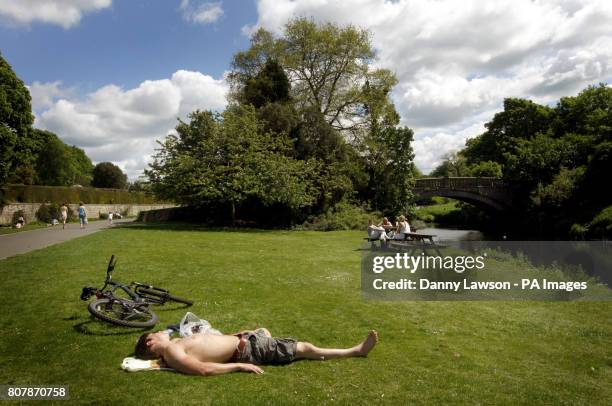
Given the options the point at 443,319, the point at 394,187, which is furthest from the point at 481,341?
the point at 394,187

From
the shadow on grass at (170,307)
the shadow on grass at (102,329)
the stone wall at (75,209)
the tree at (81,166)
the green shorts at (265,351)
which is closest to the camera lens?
the green shorts at (265,351)

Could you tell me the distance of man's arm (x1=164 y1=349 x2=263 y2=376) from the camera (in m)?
5.27

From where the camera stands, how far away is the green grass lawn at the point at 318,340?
501cm

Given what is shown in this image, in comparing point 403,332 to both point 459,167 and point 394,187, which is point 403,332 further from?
point 459,167

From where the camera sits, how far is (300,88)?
42000 mm

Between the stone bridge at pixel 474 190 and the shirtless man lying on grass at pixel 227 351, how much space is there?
41.3 m

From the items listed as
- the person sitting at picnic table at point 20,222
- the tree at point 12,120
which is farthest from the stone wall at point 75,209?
the tree at point 12,120

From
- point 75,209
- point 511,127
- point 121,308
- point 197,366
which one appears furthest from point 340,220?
point 511,127

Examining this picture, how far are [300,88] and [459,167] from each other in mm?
61368

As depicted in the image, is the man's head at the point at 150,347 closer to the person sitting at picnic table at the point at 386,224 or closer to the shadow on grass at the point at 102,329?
the shadow on grass at the point at 102,329

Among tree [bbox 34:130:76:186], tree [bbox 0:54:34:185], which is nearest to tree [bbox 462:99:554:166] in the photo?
tree [bbox 0:54:34:185]

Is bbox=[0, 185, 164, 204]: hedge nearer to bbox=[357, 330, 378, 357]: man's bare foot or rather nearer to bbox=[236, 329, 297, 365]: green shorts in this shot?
bbox=[236, 329, 297, 365]: green shorts

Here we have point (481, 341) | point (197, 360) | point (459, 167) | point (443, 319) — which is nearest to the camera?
point (197, 360)

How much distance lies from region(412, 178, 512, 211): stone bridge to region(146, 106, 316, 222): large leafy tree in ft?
57.2
